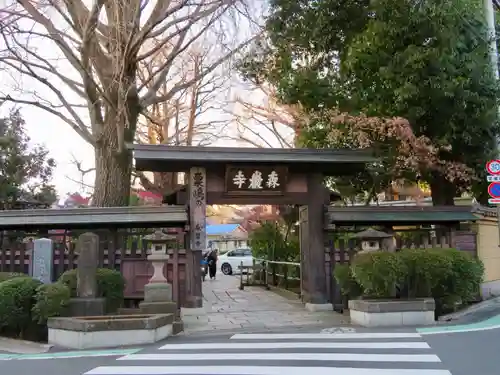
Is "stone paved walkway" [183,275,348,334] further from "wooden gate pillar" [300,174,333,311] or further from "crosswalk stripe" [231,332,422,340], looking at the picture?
"crosswalk stripe" [231,332,422,340]

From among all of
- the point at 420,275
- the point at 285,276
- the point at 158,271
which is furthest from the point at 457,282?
the point at 285,276

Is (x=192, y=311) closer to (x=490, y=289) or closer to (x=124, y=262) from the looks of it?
(x=124, y=262)

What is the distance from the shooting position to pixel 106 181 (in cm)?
1523

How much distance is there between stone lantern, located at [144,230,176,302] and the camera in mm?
11219

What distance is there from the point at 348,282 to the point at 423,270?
1.78 metres

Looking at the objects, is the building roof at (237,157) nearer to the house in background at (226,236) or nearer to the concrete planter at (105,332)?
the concrete planter at (105,332)

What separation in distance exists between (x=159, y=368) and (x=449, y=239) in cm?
881

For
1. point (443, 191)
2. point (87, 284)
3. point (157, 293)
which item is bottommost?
point (157, 293)

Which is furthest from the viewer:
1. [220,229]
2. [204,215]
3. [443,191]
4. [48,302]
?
[220,229]

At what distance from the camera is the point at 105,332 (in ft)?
30.1

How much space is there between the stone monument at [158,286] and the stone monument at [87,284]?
97cm

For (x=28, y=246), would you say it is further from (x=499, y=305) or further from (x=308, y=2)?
(x=499, y=305)

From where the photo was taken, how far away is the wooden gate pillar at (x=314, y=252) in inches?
521

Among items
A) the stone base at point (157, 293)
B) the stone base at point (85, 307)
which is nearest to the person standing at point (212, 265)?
the stone base at point (157, 293)
